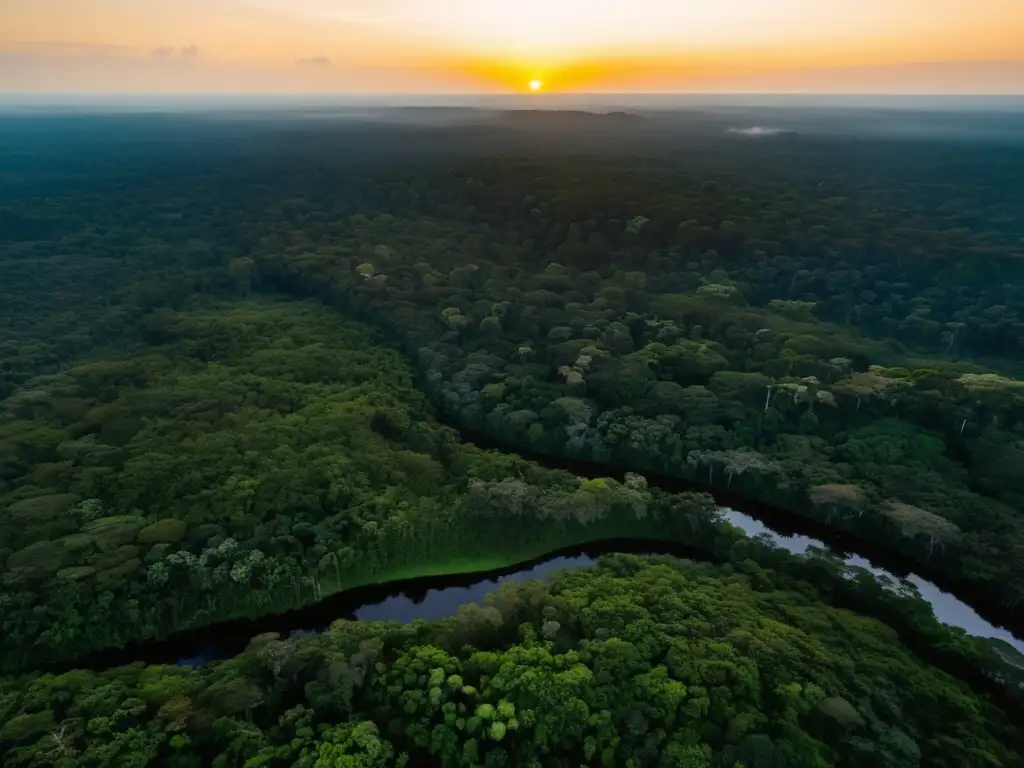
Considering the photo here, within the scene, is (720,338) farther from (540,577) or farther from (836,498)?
(540,577)

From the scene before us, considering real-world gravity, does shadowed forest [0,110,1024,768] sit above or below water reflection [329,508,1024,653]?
above

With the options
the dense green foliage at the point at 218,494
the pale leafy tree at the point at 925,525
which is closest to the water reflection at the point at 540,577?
the dense green foliage at the point at 218,494

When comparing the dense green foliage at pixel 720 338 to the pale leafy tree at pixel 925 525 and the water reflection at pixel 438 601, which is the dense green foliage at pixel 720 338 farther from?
the water reflection at pixel 438 601

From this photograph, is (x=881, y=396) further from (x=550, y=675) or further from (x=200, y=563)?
(x=200, y=563)

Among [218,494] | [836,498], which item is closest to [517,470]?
Result: [218,494]

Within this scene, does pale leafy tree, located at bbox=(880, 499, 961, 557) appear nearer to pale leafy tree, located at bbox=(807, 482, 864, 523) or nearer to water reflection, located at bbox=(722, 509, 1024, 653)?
pale leafy tree, located at bbox=(807, 482, 864, 523)

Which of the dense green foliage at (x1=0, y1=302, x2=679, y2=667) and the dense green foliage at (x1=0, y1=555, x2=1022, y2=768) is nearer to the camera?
the dense green foliage at (x1=0, y1=555, x2=1022, y2=768)

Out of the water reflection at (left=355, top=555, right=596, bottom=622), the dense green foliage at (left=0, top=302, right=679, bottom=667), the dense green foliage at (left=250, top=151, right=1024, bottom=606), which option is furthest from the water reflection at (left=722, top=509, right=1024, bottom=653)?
the water reflection at (left=355, top=555, right=596, bottom=622)
